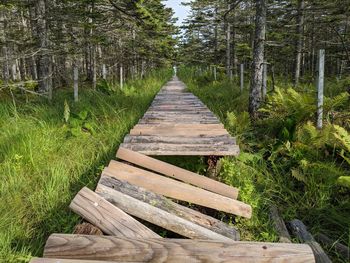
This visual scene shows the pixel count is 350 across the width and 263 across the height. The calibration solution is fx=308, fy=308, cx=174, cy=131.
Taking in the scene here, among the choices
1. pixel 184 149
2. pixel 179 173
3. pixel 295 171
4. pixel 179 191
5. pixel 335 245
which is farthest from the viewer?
pixel 184 149

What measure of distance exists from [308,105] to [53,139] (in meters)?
4.34

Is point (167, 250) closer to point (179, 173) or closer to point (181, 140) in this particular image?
point (179, 173)

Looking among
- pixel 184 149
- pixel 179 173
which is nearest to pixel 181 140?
pixel 184 149

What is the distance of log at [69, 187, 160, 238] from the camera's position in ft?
7.65

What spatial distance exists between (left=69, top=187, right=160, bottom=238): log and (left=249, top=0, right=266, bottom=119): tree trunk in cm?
500

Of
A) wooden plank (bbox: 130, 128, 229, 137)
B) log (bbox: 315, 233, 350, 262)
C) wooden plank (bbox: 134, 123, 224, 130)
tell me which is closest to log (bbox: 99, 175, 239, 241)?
log (bbox: 315, 233, 350, 262)

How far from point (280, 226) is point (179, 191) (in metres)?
1.05

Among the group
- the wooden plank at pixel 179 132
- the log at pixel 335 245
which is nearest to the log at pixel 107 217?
the log at pixel 335 245

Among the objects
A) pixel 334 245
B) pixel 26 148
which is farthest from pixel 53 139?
pixel 334 245

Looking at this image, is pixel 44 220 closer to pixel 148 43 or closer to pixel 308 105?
pixel 308 105

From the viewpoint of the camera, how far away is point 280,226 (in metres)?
3.04

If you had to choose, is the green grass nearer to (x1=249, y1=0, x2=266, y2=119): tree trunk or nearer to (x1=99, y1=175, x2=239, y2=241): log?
(x1=99, y1=175, x2=239, y2=241): log

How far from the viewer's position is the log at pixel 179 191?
3023mm

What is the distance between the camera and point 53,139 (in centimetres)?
489
